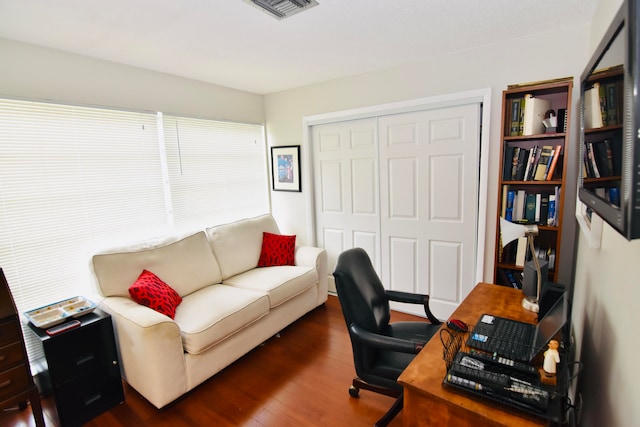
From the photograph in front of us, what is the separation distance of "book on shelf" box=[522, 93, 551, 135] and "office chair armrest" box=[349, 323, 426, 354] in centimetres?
168

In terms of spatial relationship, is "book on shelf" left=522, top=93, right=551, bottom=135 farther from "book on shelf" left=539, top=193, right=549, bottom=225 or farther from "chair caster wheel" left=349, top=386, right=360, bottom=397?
"chair caster wheel" left=349, top=386, right=360, bottom=397

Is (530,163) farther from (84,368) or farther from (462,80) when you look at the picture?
(84,368)

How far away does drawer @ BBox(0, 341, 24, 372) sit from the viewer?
5.55ft

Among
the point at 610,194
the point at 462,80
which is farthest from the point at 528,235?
the point at 462,80

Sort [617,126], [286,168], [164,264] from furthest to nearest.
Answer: [286,168]
[164,264]
[617,126]

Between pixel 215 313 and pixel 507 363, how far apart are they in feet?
5.99

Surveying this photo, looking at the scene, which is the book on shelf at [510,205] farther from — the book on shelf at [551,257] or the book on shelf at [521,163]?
the book on shelf at [551,257]

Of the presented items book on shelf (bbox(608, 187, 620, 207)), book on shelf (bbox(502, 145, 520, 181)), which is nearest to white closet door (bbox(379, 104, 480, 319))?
book on shelf (bbox(502, 145, 520, 181))

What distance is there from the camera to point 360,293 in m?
1.81

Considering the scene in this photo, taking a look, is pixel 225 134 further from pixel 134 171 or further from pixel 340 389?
pixel 340 389

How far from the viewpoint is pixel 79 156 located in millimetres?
2430

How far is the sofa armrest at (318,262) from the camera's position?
326 centimetres

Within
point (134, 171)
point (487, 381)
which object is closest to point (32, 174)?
point (134, 171)

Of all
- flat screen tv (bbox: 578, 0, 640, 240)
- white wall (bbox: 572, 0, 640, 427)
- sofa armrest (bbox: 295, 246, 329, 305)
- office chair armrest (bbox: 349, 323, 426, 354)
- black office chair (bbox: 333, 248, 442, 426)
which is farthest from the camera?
sofa armrest (bbox: 295, 246, 329, 305)
